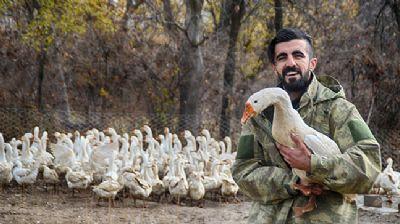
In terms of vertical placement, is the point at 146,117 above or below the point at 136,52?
below

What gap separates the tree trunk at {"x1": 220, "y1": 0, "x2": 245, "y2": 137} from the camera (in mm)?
14195

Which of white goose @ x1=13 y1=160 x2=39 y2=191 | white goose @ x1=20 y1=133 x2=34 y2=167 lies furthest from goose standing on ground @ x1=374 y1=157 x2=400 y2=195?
white goose @ x1=20 y1=133 x2=34 y2=167

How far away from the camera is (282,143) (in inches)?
96.5

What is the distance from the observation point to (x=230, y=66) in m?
15.8

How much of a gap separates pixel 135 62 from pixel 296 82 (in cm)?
1361

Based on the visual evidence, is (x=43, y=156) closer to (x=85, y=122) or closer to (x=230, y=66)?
(x=85, y=122)

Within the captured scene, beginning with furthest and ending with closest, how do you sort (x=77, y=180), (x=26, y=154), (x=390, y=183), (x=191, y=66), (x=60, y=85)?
(x=60, y=85), (x=191, y=66), (x=26, y=154), (x=77, y=180), (x=390, y=183)

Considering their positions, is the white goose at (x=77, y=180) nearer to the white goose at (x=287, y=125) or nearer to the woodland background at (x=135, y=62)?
the woodland background at (x=135, y=62)

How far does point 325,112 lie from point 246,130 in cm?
36

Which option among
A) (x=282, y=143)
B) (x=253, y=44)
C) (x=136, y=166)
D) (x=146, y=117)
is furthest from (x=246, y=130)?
(x=253, y=44)

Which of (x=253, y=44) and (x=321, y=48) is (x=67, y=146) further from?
(x=253, y=44)

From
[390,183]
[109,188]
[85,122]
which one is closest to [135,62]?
[85,122]

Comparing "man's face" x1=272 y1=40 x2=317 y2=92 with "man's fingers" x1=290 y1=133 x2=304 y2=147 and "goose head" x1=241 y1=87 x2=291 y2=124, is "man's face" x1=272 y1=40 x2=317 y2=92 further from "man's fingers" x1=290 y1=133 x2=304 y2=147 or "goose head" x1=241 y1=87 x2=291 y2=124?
"man's fingers" x1=290 y1=133 x2=304 y2=147

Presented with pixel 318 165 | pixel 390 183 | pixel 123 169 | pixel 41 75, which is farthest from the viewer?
pixel 41 75
